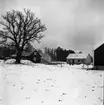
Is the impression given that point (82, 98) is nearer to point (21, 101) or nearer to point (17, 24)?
point (21, 101)

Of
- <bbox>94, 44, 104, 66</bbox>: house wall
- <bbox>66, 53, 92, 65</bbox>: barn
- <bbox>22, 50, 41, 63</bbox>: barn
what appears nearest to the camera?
<bbox>94, 44, 104, 66</bbox>: house wall

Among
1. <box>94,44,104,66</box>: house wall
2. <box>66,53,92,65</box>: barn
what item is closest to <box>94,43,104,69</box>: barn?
<box>94,44,104,66</box>: house wall

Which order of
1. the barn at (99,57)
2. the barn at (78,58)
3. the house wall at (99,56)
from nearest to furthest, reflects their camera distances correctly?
the barn at (99,57)
the house wall at (99,56)
the barn at (78,58)

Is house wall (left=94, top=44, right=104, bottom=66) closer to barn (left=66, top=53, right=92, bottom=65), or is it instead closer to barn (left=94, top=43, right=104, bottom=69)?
barn (left=94, top=43, right=104, bottom=69)

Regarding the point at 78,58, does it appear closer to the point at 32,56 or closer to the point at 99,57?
the point at 32,56

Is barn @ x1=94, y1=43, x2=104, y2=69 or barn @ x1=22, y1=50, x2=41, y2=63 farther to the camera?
barn @ x1=22, y1=50, x2=41, y2=63

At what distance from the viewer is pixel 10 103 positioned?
216 inches

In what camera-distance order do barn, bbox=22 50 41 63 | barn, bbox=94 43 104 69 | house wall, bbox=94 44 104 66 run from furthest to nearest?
barn, bbox=22 50 41 63
house wall, bbox=94 44 104 66
barn, bbox=94 43 104 69

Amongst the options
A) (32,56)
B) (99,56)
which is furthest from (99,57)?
(32,56)

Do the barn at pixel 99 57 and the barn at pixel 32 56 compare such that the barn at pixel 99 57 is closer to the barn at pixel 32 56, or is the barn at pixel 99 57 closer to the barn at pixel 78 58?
the barn at pixel 32 56

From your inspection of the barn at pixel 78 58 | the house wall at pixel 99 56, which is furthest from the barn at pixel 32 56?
the house wall at pixel 99 56

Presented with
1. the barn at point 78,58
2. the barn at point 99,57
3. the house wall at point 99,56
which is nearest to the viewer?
the barn at point 99,57

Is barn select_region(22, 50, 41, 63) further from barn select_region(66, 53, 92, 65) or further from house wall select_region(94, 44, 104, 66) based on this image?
house wall select_region(94, 44, 104, 66)

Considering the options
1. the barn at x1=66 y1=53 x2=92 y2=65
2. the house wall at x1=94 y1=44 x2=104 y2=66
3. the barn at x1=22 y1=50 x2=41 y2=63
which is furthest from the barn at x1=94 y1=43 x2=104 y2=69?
the barn at x1=66 y1=53 x2=92 y2=65
